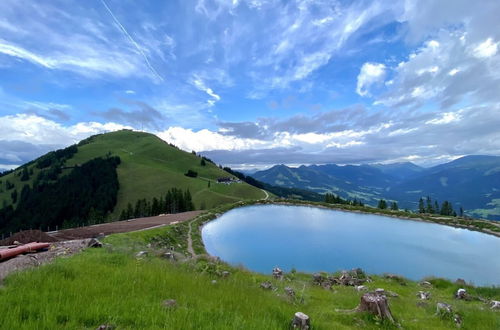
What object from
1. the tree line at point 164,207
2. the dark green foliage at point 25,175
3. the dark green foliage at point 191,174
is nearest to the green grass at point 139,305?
the tree line at point 164,207

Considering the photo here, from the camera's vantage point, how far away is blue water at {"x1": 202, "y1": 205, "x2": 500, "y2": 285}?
102 feet

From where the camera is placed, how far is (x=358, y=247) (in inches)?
1564

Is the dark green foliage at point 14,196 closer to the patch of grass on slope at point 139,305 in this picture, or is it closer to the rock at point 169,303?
the patch of grass on slope at point 139,305

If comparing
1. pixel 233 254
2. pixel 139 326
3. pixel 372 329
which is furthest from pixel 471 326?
pixel 233 254

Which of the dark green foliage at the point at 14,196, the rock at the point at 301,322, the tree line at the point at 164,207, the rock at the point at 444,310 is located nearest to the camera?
the rock at the point at 301,322

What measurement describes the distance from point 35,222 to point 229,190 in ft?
288

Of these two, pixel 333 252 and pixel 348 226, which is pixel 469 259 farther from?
pixel 348 226

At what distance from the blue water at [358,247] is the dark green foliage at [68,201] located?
80.0m

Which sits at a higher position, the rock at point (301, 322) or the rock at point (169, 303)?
the rock at point (169, 303)

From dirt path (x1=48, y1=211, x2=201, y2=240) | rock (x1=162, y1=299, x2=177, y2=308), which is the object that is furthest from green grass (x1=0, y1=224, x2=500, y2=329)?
dirt path (x1=48, y1=211, x2=201, y2=240)

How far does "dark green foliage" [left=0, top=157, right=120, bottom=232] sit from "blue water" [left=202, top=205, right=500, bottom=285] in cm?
7999

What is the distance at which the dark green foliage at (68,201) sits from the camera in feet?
411

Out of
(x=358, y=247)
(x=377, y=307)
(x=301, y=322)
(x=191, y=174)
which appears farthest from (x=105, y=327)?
(x=191, y=174)

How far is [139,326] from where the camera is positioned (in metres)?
4.09
